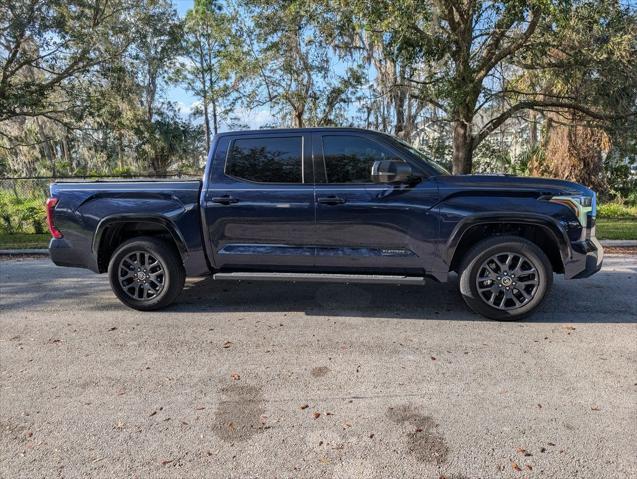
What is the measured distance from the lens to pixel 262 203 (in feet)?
16.0

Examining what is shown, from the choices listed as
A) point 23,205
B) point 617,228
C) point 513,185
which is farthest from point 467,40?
point 23,205

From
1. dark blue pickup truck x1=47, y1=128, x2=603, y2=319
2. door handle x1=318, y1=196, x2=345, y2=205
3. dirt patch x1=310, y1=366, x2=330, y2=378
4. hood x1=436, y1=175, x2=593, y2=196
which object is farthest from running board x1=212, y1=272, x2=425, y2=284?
dirt patch x1=310, y1=366, x2=330, y2=378

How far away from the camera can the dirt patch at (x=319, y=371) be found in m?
3.61

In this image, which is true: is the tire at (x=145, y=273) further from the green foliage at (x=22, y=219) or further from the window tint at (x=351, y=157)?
the green foliage at (x=22, y=219)

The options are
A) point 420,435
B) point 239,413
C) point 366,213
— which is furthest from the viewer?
point 366,213

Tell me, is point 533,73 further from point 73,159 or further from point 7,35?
point 73,159

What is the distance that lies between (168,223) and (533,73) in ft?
36.7

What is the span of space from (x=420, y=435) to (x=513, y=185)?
284cm

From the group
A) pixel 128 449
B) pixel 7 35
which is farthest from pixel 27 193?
pixel 128 449

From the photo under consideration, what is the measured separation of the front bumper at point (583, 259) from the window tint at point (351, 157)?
2.05 m

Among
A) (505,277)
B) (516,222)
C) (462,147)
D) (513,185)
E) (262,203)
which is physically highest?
(462,147)

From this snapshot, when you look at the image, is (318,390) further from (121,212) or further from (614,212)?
(614,212)

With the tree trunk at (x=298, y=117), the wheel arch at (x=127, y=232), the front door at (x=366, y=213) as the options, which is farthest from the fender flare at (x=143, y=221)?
the tree trunk at (x=298, y=117)

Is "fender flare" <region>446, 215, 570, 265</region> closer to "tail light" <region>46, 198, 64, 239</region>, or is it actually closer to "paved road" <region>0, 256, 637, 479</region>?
"paved road" <region>0, 256, 637, 479</region>
